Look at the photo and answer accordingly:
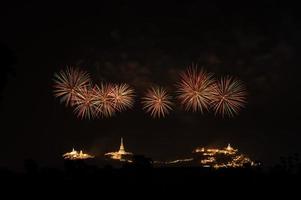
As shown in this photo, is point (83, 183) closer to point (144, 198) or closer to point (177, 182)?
point (144, 198)

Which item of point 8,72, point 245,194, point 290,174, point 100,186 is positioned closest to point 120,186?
point 100,186

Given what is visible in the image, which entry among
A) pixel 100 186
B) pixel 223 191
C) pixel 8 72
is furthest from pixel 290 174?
pixel 8 72

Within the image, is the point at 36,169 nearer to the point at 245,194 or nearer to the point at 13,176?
the point at 13,176

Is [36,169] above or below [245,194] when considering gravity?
above

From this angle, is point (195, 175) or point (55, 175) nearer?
point (55, 175)

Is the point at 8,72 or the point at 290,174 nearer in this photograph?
the point at 290,174

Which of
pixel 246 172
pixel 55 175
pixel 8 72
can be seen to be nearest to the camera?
pixel 55 175

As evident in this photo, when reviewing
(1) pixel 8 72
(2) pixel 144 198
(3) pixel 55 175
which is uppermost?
(1) pixel 8 72

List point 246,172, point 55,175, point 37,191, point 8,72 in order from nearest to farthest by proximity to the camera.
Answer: point 37,191 → point 55,175 → point 246,172 → point 8,72

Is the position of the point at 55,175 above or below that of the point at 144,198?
above
